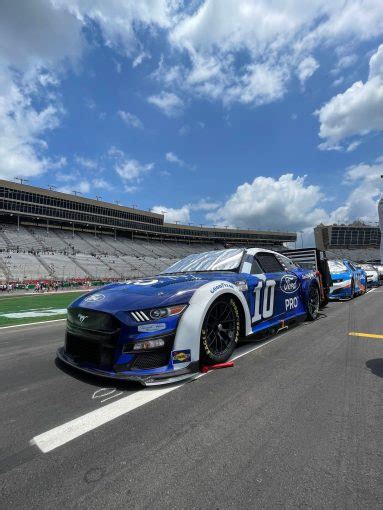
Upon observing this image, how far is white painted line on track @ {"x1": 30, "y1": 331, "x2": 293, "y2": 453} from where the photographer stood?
6.73 feet

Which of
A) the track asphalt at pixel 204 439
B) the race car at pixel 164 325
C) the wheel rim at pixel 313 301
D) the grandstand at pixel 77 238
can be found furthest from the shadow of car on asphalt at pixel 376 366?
the grandstand at pixel 77 238

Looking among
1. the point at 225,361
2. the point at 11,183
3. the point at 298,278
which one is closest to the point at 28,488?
the point at 225,361

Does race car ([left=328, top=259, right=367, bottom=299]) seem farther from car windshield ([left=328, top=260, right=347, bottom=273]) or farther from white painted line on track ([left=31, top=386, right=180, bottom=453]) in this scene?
white painted line on track ([left=31, top=386, right=180, bottom=453])

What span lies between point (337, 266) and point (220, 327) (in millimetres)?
8624

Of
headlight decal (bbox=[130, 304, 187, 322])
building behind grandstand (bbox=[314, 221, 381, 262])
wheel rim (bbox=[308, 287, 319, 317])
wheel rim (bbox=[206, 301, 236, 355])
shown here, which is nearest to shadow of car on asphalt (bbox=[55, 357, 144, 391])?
headlight decal (bbox=[130, 304, 187, 322])

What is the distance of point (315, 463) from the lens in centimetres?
180

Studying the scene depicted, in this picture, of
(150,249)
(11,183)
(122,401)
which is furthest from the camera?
(150,249)

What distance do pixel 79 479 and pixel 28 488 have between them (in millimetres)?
245

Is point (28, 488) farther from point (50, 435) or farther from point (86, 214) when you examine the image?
point (86, 214)

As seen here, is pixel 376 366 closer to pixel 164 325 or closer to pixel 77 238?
pixel 164 325

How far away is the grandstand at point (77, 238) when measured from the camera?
40531mm

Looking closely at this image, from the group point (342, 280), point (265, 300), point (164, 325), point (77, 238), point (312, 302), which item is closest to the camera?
point (164, 325)

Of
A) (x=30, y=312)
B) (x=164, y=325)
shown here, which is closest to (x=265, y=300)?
(x=164, y=325)

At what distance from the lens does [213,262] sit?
15.6 feet
